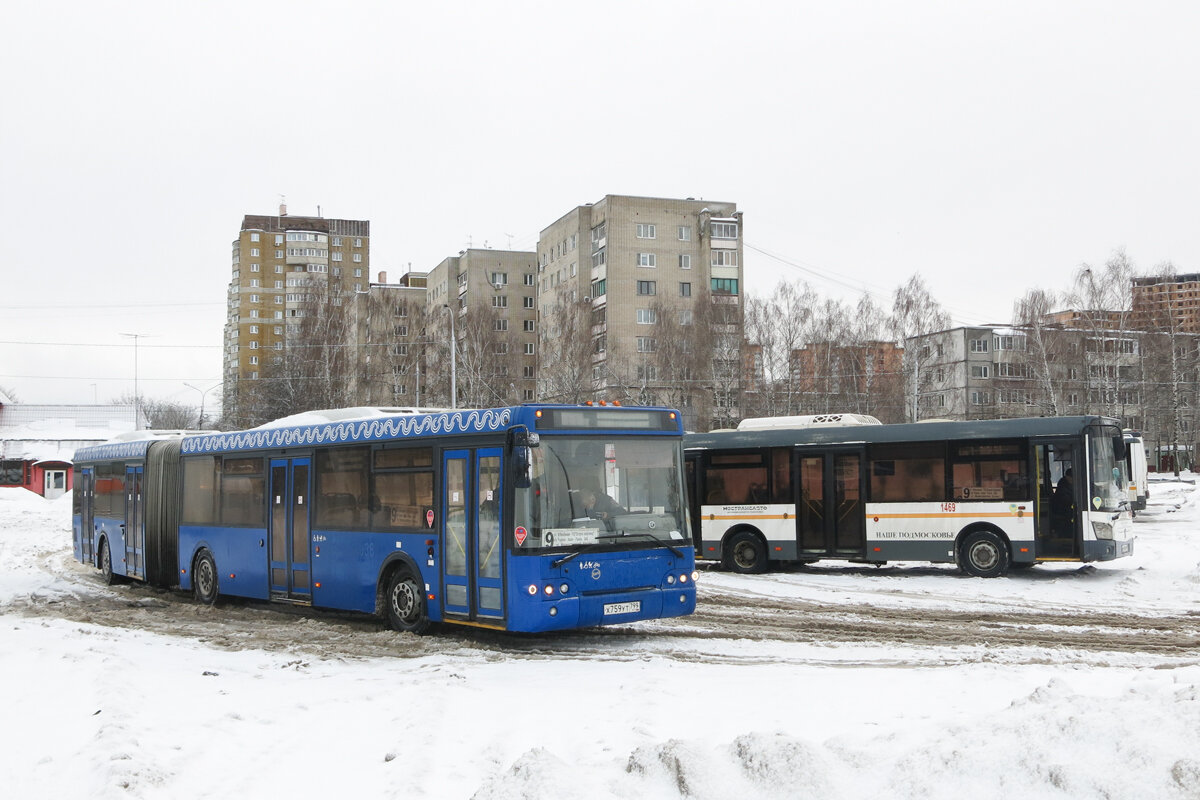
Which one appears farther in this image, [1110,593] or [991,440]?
[991,440]

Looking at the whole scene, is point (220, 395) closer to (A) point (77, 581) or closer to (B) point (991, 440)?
(A) point (77, 581)

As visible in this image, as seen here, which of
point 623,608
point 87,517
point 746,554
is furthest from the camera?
point 87,517

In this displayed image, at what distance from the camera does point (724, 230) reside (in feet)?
267

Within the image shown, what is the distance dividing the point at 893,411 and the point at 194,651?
2060 inches

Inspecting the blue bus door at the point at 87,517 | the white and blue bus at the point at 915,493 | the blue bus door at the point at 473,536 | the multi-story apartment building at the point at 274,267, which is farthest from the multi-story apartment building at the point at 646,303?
the multi-story apartment building at the point at 274,267

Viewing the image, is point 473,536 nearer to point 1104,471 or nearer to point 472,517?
point 472,517

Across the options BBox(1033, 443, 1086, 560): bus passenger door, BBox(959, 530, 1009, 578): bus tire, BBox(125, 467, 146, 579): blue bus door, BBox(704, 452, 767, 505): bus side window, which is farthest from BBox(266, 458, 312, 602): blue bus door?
BBox(1033, 443, 1086, 560): bus passenger door

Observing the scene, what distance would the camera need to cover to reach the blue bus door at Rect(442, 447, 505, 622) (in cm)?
1210

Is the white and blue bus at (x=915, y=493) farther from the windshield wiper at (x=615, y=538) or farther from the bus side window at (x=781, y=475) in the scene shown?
the windshield wiper at (x=615, y=538)

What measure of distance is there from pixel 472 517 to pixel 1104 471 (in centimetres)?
1170

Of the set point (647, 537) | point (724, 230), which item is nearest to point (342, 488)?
point (647, 537)

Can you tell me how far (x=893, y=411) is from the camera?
60.7m

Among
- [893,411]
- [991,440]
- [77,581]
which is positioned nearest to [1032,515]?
[991,440]

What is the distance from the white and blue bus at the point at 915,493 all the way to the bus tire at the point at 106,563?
11.4 m
